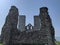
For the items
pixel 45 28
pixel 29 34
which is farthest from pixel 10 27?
pixel 45 28

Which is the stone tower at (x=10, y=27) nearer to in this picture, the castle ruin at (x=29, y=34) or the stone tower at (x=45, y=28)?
the castle ruin at (x=29, y=34)

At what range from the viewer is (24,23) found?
Result: 77.4 feet

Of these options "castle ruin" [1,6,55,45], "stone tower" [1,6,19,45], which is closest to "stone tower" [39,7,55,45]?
"castle ruin" [1,6,55,45]

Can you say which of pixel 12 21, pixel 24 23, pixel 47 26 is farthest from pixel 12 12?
pixel 24 23

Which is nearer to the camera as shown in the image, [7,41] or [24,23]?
[7,41]

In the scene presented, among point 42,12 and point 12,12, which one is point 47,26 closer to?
point 42,12

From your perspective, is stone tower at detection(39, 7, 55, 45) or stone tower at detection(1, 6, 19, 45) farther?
stone tower at detection(1, 6, 19, 45)

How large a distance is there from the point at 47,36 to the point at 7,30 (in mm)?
4649

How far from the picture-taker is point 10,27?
1451cm

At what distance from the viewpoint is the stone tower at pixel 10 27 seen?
555 inches

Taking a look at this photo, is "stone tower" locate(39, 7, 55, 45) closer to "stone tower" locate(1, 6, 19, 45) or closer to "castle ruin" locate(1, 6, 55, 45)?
"castle ruin" locate(1, 6, 55, 45)

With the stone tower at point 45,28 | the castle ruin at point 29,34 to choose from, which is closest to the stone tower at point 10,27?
the castle ruin at point 29,34

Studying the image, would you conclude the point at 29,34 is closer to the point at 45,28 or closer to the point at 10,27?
the point at 45,28

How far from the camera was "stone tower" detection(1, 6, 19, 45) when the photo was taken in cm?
1411
